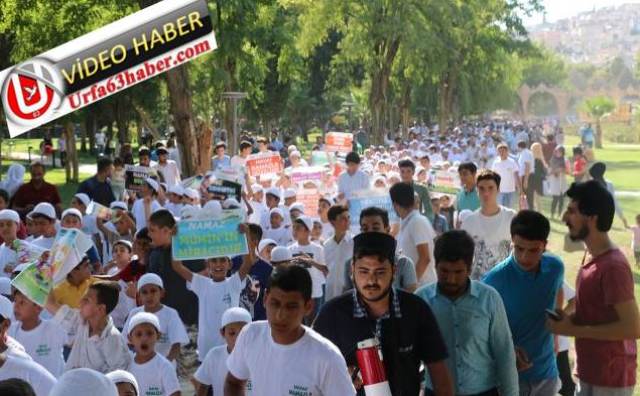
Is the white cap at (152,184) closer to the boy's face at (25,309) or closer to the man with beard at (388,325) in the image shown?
the boy's face at (25,309)

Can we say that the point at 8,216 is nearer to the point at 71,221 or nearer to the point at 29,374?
the point at 71,221

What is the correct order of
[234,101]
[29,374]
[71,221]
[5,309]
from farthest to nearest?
1. [234,101]
2. [71,221]
3. [5,309]
4. [29,374]

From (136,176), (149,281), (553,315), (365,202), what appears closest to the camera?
(553,315)

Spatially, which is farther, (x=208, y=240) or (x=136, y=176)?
(x=136, y=176)

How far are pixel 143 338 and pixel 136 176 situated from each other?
6476 millimetres

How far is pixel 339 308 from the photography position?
15.0 feet

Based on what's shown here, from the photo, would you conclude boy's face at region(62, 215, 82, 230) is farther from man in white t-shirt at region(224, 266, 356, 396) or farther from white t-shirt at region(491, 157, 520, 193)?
white t-shirt at region(491, 157, 520, 193)

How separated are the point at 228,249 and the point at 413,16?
81.8 feet

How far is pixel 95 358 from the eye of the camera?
21.6ft

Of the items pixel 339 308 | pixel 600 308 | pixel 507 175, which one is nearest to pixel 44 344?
pixel 339 308

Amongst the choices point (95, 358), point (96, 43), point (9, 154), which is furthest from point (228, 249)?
point (9, 154)

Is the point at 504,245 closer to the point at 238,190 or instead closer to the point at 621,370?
the point at 621,370

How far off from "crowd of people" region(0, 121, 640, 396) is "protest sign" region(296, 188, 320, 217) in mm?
1516

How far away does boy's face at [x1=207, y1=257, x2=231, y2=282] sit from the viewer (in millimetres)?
8391
